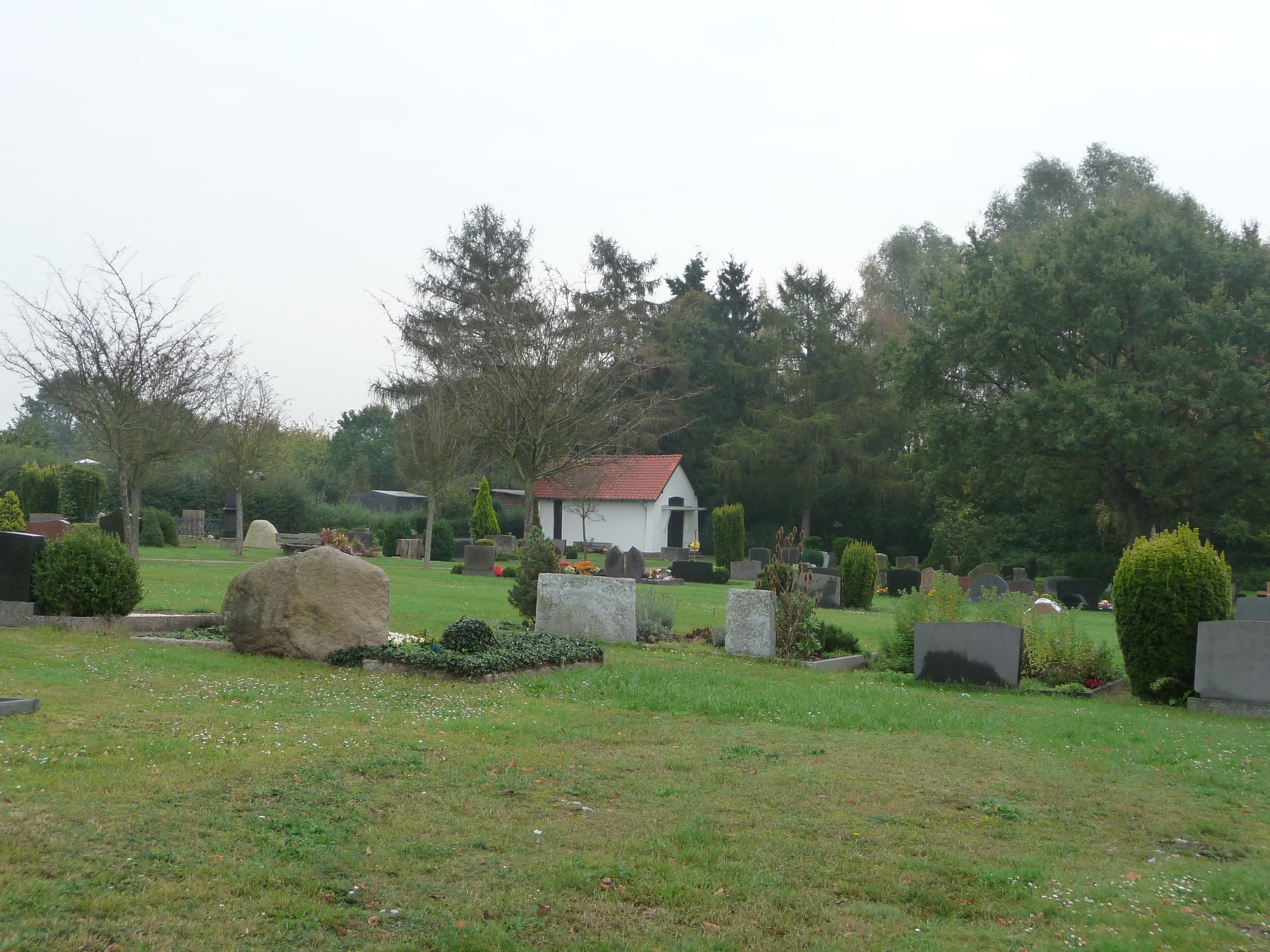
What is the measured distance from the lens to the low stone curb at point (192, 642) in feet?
38.3

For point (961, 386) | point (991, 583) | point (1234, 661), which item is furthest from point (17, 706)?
point (961, 386)

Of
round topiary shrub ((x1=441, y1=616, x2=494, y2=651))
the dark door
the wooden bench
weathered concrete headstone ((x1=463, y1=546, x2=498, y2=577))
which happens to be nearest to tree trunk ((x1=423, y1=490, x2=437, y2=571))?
weathered concrete headstone ((x1=463, y1=546, x2=498, y2=577))

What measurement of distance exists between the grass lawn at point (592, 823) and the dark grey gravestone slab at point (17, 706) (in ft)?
0.50

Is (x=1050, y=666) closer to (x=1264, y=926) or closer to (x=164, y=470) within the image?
(x=1264, y=926)

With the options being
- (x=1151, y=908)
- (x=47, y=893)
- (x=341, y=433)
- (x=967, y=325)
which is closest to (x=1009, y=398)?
(x=967, y=325)

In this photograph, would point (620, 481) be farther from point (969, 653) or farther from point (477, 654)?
point (477, 654)

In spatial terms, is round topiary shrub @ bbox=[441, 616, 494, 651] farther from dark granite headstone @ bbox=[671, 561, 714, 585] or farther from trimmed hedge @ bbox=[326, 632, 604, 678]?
dark granite headstone @ bbox=[671, 561, 714, 585]

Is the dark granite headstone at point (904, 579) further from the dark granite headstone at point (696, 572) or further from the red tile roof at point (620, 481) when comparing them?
the red tile roof at point (620, 481)

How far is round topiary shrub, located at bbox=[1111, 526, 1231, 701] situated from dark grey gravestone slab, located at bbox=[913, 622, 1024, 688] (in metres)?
1.23

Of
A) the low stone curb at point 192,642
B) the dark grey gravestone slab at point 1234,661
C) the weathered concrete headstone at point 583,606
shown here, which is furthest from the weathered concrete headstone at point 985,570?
the low stone curb at point 192,642

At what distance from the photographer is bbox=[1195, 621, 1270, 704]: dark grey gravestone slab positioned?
11.0 m

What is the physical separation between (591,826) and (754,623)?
30.0ft

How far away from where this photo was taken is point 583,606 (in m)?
14.6

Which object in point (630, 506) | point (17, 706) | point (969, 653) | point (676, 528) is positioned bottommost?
point (17, 706)
